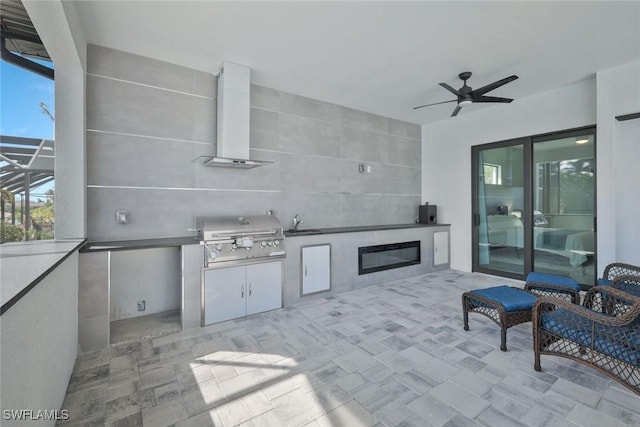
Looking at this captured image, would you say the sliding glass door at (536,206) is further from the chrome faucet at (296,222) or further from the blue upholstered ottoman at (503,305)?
the chrome faucet at (296,222)

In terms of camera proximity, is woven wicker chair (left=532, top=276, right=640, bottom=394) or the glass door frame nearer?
woven wicker chair (left=532, top=276, right=640, bottom=394)

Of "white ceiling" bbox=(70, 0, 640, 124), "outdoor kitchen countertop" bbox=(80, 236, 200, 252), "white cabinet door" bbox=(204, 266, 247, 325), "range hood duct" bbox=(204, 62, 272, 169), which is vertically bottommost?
"white cabinet door" bbox=(204, 266, 247, 325)

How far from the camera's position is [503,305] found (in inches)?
107

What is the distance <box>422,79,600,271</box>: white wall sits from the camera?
4.31 m

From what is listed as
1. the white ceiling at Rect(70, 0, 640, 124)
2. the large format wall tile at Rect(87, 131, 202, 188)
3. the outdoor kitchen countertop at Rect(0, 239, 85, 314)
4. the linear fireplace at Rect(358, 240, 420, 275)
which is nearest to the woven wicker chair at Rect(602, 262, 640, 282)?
the white ceiling at Rect(70, 0, 640, 124)

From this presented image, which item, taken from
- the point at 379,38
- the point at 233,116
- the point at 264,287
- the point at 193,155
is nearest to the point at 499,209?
the point at 379,38

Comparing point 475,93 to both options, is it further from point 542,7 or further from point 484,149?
point 484,149

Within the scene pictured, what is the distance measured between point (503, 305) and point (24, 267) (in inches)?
139

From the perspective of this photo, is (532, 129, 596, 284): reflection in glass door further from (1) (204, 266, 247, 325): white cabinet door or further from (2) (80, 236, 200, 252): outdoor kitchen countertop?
(2) (80, 236, 200, 252): outdoor kitchen countertop

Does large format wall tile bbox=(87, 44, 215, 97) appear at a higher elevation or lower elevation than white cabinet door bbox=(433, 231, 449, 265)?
higher

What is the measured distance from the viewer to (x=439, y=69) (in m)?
3.79

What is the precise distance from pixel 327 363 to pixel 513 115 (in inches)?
198

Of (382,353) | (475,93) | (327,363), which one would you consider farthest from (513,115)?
(327,363)

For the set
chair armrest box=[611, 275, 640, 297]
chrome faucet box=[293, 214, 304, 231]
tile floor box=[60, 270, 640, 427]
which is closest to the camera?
tile floor box=[60, 270, 640, 427]
